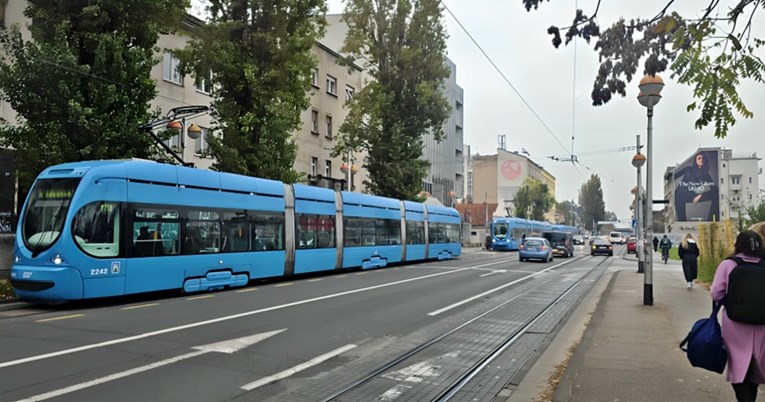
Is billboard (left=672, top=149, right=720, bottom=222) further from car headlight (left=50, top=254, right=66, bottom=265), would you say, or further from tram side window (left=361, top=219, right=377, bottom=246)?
car headlight (left=50, top=254, right=66, bottom=265)

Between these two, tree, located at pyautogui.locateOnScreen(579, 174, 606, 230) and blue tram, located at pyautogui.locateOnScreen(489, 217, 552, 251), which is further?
tree, located at pyautogui.locateOnScreen(579, 174, 606, 230)

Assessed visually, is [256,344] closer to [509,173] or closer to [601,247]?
[601,247]

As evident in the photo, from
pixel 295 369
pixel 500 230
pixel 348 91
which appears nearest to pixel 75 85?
pixel 295 369

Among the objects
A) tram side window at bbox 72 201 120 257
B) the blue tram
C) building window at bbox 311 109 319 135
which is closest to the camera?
tram side window at bbox 72 201 120 257

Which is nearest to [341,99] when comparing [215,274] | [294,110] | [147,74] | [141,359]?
[294,110]

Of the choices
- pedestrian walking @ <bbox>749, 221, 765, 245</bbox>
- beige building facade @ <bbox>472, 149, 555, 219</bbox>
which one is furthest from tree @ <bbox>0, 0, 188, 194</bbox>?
beige building facade @ <bbox>472, 149, 555, 219</bbox>

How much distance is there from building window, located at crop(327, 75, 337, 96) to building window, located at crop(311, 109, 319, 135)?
96.0 inches

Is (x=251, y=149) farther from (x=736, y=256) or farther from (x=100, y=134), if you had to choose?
(x=736, y=256)

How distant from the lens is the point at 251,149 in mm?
22047

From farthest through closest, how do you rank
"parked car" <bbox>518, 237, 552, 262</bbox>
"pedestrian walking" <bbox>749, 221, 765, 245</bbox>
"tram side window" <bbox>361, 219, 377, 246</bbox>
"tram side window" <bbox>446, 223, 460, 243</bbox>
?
"tram side window" <bbox>446, 223, 460, 243</bbox> < "parked car" <bbox>518, 237, 552, 262</bbox> < "tram side window" <bbox>361, 219, 377, 246</bbox> < "pedestrian walking" <bbox>749, 221, 765, 245</bbox>

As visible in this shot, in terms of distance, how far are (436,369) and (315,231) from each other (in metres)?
13.4

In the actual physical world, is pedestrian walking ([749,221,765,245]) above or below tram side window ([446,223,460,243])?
above

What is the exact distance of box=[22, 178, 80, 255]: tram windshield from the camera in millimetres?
11641

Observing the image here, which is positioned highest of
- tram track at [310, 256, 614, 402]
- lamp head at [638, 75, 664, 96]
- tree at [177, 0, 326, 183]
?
tree at [177, 0, 326, 183]
